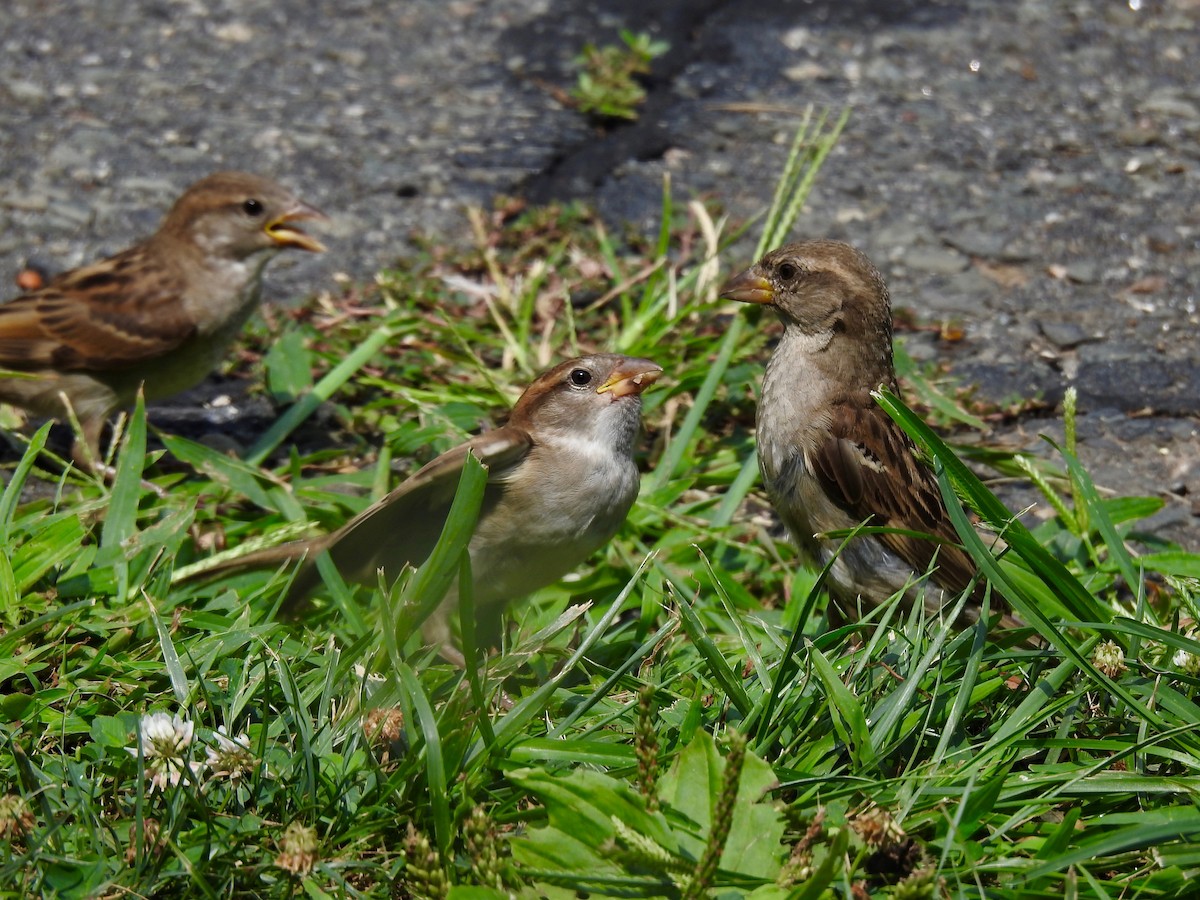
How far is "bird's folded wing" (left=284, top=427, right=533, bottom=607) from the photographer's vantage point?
368 cm

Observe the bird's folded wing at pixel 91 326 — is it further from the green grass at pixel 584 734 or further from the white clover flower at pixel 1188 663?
the white clover flower at pixel 1188 663

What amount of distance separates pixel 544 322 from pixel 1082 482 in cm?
265

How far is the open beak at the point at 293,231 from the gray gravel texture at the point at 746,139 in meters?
0.43

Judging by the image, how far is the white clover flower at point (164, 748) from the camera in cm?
277

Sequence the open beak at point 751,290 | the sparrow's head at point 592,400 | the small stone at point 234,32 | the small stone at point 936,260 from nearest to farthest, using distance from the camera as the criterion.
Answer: the sparrow's head at point 592,400, the open beak at point 751,290, the small stone at point 936,260, the small stone at point 234,32

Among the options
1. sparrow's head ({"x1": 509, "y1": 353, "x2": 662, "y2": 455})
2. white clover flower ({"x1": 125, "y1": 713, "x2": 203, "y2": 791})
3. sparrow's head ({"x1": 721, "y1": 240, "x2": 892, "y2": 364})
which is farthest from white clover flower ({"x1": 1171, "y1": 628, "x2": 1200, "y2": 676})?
white clover flower ({"x1": 125, "y1": 713, "x2": 203, "y2": 791})

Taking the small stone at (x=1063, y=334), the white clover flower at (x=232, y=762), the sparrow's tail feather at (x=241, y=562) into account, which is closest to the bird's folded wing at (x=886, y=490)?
the sparrow's tail feather at (x=241, y=562)

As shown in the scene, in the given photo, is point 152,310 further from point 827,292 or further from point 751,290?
point 827,292

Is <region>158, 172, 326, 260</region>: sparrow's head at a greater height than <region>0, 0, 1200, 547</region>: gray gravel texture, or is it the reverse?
<region>158, 172, 326, 260</region>: sparrow's head

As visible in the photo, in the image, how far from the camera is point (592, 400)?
4324mm

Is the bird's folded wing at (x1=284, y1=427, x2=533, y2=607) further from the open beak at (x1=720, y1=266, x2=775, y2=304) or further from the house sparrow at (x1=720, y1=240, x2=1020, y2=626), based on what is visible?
the open beak at (x1=720, y1=266, x2=775, y2=304)

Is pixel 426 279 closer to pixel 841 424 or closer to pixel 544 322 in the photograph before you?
pixel 544 322

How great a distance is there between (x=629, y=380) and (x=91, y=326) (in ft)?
7.36

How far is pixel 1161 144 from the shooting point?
7.09m
